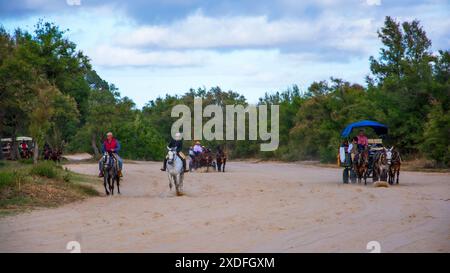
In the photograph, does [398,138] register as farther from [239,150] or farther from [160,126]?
[160,126]

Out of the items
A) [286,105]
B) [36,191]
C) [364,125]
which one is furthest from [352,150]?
[286,105]

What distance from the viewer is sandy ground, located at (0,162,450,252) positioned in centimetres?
1332

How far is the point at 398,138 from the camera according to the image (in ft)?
173

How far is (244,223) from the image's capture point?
55.0ft

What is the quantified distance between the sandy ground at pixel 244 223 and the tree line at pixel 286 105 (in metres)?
16.9

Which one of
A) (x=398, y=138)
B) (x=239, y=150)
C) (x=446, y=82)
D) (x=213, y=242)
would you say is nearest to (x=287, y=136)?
(x=239, y=150)

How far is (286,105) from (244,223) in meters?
64.4

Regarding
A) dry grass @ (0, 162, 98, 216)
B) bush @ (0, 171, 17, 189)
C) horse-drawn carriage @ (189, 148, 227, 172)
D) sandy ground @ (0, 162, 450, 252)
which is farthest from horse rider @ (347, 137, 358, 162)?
horse-drawn carriage @ (189, 148, 227, 172)

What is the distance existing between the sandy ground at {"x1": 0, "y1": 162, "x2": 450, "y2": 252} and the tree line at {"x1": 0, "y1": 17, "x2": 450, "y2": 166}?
1686cm

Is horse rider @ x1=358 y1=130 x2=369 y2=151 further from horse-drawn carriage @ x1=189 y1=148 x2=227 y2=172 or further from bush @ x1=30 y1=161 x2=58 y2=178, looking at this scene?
horse-drawn carriage @ x1=189 y1=148 x2=227 y2=172

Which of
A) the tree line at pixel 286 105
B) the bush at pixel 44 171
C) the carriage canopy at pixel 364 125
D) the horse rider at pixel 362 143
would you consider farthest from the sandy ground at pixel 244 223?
the tree line at pixel 286 105

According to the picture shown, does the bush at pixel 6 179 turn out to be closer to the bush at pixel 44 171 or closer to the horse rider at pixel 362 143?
the bush at pixel 44 171

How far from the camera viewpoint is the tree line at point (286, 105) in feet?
153
